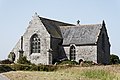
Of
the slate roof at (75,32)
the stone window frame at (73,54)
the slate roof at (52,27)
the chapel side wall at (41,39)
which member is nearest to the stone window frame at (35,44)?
the chapel side wall at (41,39)

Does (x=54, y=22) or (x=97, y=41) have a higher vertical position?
(x=54, y=22)

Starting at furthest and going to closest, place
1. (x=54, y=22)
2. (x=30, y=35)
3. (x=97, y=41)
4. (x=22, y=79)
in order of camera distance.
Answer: (x=54, y=22) < (x=30, y=35) < (x=97, y=41) < (x=22, y=79)

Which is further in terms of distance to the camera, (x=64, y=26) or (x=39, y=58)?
(x=64, y=26)

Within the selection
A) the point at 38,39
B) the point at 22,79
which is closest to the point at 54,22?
the point at 38,39

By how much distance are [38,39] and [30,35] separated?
179 centimetres

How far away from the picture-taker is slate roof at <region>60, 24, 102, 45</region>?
59.4m

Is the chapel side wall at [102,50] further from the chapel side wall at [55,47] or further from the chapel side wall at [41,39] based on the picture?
the chapel side wall at [41,39]

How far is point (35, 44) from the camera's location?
204 ft

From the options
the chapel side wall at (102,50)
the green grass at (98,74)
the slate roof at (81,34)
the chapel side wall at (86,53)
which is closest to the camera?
the green grass at (98,74)

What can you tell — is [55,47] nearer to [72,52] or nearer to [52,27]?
[72,52]

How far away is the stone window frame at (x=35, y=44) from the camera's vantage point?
6175 centimetres

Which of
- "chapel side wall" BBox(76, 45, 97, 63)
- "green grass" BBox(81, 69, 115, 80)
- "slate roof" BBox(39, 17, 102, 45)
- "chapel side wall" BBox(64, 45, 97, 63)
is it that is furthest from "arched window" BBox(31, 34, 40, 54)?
"green grass" BBox(81, 69, 115, 80)

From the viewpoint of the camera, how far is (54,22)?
66750 millimetres

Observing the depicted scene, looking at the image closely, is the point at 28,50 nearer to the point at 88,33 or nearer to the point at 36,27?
the point at 36,27
